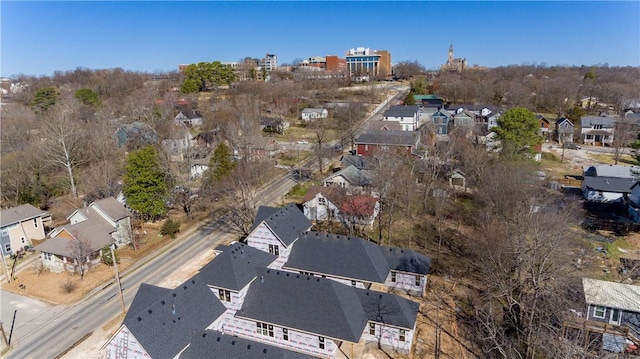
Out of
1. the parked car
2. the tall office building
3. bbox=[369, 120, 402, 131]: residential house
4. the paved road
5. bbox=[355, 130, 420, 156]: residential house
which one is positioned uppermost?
the tall office building

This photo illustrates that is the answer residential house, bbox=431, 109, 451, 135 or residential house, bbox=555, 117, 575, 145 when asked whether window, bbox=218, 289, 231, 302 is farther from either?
residential house, bbox=555, 117, 575, 145

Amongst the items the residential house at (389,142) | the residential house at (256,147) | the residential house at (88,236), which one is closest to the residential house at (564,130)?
the residential house at (389,142)

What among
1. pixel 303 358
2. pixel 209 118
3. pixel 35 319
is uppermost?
pixel 209 118

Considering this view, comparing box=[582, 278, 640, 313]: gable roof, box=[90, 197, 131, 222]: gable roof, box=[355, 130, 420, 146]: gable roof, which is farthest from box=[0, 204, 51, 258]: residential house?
box=[582, 278, 640, 313]: gable roof

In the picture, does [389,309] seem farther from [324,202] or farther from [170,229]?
[170,229]

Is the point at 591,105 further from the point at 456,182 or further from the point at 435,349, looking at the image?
the point at 435,349

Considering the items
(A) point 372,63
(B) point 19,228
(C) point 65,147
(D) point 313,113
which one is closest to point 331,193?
(B) point 19,228

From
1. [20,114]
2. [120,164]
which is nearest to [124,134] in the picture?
[120,164]
